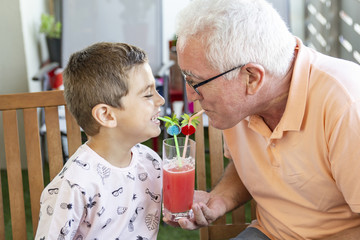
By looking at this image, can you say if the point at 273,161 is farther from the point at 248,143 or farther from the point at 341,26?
the point at 341,26

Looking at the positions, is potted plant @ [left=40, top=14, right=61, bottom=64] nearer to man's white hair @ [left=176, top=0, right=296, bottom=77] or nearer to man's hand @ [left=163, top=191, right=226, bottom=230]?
man's hand @ [left=163, top=191, right=226, bottom=230]

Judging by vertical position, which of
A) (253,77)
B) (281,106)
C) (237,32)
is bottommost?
(281,106)

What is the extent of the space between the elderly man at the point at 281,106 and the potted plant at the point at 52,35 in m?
2.63

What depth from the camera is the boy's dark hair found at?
1532 millimetres

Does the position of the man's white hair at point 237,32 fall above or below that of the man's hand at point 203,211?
above

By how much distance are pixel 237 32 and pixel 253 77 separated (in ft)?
0.49

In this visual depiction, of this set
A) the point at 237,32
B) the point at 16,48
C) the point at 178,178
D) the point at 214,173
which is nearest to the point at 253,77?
the point at 237,32

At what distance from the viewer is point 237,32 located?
1.32 metres

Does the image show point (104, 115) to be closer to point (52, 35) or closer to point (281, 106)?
point (281, 106)

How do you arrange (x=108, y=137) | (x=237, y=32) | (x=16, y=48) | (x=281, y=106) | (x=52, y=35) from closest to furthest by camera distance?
(x=237, y=32), (x=281, y=106), (x=108, y=137), (x=16, y=48), (x=52, y=35)

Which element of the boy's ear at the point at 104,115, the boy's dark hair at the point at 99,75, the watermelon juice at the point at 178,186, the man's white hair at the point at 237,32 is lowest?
the watermelon juice at the point at 178,186

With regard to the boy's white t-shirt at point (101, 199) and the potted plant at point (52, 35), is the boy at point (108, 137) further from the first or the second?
the potted plant at point (52, 35)

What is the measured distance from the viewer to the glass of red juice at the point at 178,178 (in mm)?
1504

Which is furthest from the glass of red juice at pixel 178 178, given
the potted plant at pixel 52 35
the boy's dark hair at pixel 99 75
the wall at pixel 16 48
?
the potted plant at pixel 52 35
